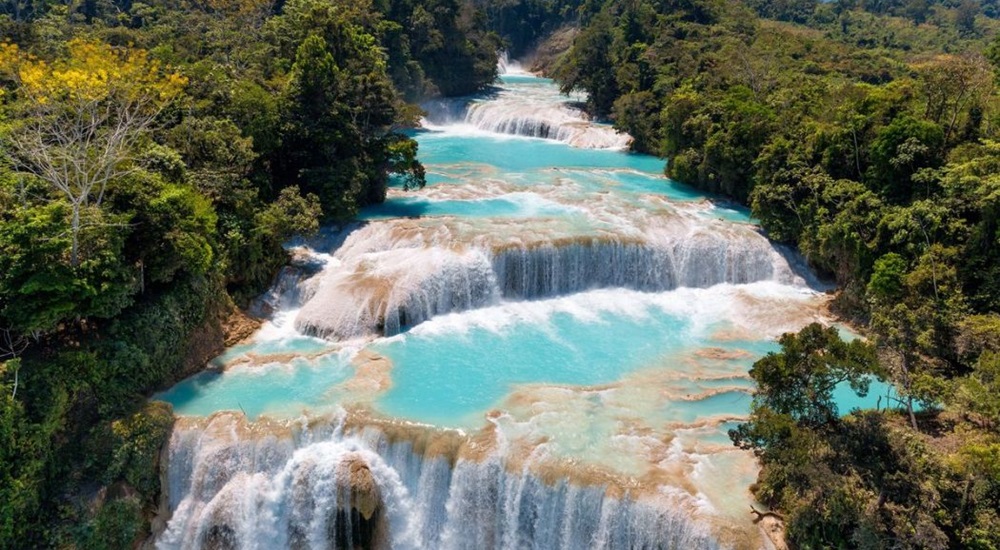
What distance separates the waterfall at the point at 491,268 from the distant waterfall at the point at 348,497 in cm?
532

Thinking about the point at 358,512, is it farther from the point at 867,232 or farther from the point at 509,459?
the point at 867,232

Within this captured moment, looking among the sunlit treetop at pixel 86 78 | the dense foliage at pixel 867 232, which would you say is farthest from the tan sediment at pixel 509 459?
the sunlit treetop at pixel 86 78

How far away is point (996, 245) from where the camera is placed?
17.5 meters

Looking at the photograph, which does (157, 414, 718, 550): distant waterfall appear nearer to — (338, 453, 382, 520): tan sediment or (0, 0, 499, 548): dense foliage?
(338, 453, 382, 520): tan sediment

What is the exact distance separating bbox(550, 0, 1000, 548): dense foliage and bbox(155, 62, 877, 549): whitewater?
63.4 inches

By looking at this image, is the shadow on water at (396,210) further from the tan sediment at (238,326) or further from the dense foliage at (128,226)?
the tan sediment at (238,326)

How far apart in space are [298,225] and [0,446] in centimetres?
1080

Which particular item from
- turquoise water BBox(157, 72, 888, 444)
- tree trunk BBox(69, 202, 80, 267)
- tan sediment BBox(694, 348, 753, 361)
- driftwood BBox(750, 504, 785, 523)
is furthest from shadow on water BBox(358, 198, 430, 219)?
driftwood BBox(750, 504, 785, 523)

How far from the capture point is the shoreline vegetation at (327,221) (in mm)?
11922

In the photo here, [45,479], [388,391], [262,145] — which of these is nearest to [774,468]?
[388,391]

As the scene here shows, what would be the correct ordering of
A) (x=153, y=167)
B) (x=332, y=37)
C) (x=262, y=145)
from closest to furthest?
(x=153, y=167), (x=262, y=145), (x=332, y=37)

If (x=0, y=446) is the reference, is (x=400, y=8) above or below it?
above

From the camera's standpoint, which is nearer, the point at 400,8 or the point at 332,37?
the point at 332,37

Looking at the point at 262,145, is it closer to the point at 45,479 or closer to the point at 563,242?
the point at 563,242
